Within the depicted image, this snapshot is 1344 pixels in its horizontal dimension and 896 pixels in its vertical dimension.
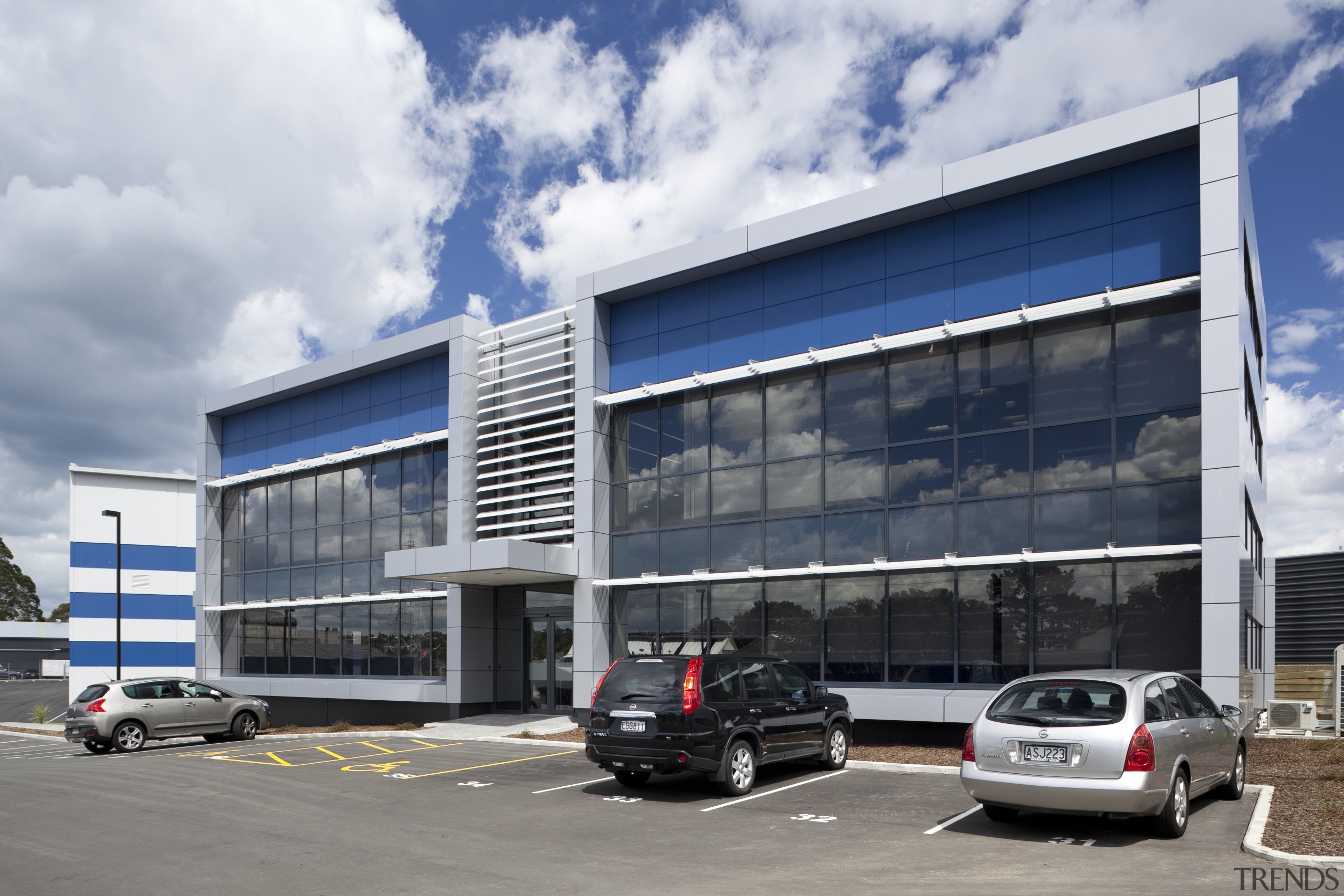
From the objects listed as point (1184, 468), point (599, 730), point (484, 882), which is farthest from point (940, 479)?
point (484, 882)

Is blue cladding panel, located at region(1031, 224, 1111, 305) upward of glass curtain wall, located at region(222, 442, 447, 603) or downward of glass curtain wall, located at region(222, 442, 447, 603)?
upward

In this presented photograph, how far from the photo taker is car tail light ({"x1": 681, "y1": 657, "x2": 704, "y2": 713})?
12125mm

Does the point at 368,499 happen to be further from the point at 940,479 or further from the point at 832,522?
the point at 940,479

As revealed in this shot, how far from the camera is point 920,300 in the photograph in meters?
18.5

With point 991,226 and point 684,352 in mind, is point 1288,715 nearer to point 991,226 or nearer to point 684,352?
point 991,226

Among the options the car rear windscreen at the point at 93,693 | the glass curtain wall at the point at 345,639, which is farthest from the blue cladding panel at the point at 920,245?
the car rear windscreen at the point at 93,693

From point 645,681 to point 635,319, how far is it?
1148 cm

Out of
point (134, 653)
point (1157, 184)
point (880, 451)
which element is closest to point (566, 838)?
point (880, 451)

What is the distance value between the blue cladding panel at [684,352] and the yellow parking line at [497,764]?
8046mm

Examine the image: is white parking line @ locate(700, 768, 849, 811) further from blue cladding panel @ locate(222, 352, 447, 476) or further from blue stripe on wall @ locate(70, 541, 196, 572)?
blue stripe on wall @ locate(70, 541, 196, 572)

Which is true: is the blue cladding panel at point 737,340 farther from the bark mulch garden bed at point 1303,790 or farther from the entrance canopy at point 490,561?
the bark mulch garden bed at point 1303,790

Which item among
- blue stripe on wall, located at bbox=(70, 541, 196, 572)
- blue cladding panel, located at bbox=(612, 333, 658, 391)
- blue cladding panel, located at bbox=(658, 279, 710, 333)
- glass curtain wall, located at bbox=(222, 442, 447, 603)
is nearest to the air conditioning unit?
blue cladding panel, located at bbox=(658, 279, 710, 333)

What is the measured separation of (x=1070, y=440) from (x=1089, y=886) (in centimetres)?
1033

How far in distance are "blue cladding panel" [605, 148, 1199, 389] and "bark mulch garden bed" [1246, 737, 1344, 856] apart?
24.3ft
